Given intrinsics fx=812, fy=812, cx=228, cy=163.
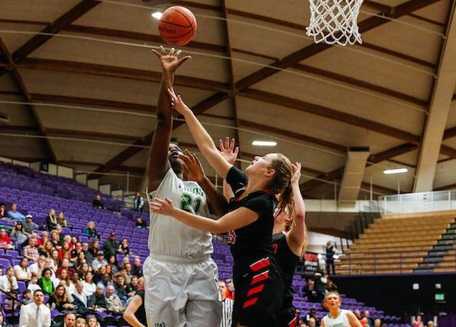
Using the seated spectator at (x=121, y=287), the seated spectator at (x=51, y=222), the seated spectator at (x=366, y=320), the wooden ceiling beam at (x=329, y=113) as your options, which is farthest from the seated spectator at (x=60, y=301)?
the wooden ceiling beam at (x=329, y=113)

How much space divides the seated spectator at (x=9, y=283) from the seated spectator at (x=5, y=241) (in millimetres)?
2008

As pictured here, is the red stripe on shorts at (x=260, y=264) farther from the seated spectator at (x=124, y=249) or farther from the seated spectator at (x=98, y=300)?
the seated spectator at (x=124, y=249)

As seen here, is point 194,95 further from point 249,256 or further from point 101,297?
point 249,256

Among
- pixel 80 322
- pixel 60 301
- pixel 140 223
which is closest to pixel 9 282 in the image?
pixel 60 301

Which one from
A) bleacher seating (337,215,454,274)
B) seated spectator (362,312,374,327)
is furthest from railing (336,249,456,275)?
seated spectator (362,312,374,327)

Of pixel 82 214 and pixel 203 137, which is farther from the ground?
pixel 82 214

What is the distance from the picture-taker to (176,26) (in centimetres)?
479

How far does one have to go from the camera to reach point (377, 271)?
23.7m

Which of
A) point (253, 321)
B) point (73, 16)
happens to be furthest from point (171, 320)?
point (73, 16)

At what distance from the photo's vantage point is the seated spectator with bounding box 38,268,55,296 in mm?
12367

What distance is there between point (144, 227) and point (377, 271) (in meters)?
6.89

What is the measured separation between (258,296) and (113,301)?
986 cm

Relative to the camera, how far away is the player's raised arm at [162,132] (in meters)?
4.25

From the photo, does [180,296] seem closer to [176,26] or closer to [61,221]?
[176,26]
